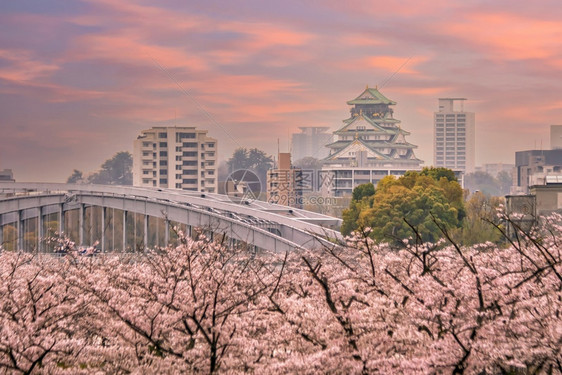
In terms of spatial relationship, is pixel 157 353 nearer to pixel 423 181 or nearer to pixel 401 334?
pixel 401 334

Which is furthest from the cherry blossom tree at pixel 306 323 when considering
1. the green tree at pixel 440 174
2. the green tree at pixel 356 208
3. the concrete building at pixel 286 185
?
the concrete building at pixel 286 185

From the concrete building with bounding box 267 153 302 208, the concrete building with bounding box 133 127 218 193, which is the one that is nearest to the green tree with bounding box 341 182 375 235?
the concrete building with bounding box 267 153 302 208

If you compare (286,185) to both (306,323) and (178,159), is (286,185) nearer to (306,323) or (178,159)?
(178,159)

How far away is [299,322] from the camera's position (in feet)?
60.5

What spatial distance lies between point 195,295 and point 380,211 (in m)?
41.6

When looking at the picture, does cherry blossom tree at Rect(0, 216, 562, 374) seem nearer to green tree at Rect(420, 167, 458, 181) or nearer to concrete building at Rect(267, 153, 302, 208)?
green tree at Rect(420, 167, 458, 181)

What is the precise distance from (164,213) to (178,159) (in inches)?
4701

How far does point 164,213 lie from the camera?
182ft

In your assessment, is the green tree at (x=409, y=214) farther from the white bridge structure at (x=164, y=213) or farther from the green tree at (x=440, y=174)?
the green tree at (x=440, y=174)

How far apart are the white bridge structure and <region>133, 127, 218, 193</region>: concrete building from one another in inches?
3260

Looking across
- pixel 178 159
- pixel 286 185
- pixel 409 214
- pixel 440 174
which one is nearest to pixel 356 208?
pixel 409 214

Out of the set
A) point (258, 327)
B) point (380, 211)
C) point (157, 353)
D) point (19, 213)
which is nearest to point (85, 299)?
point (157, 353)

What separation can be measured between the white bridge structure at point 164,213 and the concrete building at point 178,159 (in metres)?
82.8

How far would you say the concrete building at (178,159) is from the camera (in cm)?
17262
